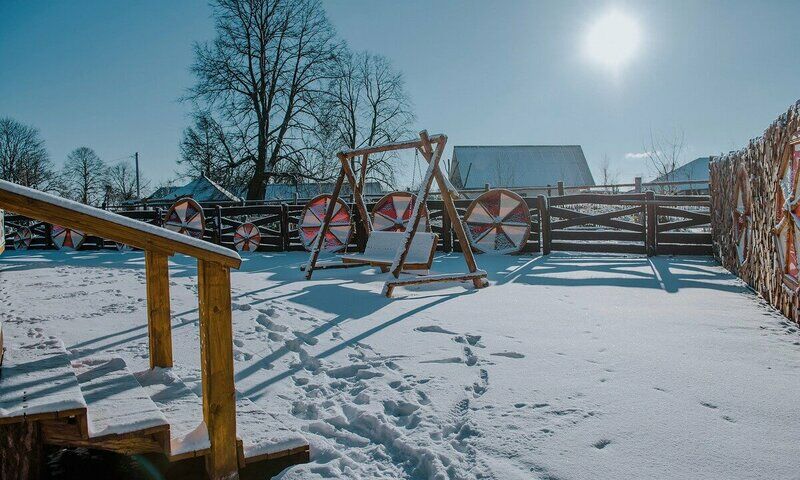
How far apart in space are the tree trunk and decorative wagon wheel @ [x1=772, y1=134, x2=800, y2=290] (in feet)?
15.8

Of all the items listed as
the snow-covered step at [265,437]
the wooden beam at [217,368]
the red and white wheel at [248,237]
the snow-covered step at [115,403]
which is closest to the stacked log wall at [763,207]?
the snow-covered step at [265,437]

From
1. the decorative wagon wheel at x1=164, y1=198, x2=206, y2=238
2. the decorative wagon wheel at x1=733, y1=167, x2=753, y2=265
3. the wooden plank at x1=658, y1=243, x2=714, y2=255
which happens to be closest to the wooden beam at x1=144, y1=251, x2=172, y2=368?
the decorative wagon wheel at x1=733, y1=167, x2=753, y2=265

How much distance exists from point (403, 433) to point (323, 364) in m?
1.16

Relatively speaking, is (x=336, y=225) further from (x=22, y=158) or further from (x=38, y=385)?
(x=22, y=158)

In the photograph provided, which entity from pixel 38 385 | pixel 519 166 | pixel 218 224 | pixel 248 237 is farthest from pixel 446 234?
pixel 519 166

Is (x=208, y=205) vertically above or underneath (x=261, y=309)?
above

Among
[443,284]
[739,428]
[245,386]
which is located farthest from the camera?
[443,284]

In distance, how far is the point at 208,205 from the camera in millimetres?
18422

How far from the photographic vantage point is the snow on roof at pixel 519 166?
36094mm

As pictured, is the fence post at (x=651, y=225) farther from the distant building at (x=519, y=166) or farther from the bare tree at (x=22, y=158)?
the bare tree at (x=22, y=158)

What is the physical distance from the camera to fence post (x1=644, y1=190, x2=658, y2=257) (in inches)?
372

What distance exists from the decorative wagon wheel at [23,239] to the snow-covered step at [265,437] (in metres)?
15.5

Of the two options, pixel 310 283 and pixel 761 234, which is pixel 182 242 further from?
pixel 761 234

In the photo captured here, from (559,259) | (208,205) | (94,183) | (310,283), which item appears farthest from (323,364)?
(94,183)
